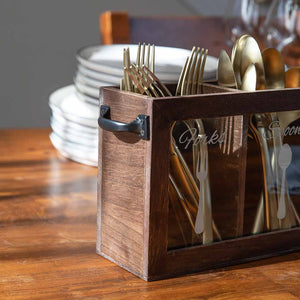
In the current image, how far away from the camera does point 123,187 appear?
0.72m

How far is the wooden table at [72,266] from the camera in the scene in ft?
2.18

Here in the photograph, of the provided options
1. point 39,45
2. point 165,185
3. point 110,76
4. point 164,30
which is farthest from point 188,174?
point 39,45

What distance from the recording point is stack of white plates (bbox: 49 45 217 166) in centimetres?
111

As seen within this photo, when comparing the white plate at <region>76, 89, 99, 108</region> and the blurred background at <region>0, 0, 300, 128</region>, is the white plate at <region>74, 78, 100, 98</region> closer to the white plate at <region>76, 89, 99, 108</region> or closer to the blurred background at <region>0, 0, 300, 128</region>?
the white plate at <region>76, 89, 99, 108</region>

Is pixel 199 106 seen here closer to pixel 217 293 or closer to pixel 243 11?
pixel 217 293

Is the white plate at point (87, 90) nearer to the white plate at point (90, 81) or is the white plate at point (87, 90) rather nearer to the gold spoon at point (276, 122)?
the white plate at point (90, 81)

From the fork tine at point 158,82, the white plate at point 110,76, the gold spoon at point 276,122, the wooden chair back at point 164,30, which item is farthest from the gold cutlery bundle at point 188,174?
the wooden chair back at point 164,30

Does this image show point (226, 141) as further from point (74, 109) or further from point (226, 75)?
point (74, 109)

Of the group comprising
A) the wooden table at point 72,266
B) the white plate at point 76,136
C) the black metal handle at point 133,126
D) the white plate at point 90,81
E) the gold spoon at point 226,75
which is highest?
the gold spoon at point 226,75

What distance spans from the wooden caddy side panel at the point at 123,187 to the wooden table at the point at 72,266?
21mm

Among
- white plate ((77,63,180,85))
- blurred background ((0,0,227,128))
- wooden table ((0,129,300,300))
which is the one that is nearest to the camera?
wooden table ((0,129,300,300))

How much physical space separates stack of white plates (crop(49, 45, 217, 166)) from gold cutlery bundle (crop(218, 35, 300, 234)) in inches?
9.5

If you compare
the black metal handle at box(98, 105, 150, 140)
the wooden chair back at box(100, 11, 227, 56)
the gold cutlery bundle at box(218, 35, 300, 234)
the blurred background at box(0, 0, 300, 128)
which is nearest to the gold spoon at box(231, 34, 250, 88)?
the gold cutlery bundle at box(218, 35, 300, 234)

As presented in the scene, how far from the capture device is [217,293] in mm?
669
